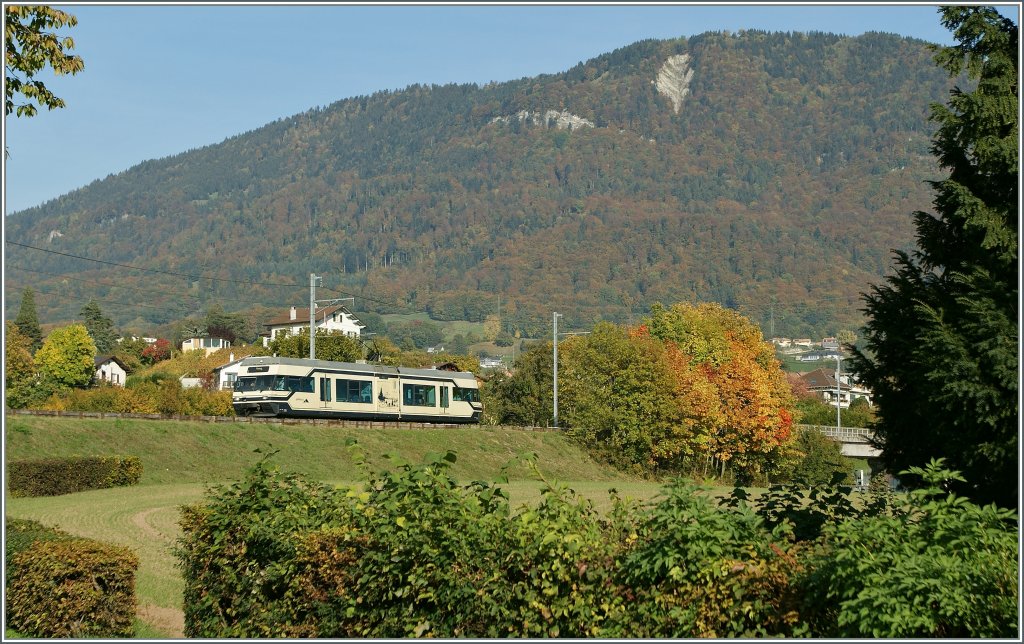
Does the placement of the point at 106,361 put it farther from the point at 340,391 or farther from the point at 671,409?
the point at 671,409

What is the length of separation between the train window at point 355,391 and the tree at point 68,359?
221 ft

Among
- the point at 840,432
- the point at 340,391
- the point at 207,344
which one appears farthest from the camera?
the point at 207,344

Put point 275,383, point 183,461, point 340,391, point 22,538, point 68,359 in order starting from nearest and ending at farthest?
1. point 22,538
2. point 183,461
3. point 275,383
4. point 340,391
5. point 68,359

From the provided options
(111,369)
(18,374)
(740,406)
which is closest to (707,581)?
(740,406)

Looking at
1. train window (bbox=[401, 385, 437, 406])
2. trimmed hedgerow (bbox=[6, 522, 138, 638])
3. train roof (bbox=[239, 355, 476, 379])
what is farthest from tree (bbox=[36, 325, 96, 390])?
trimmed hedgerow (bbox=[6, 522, 138, 638])

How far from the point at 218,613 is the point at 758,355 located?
3045 inches

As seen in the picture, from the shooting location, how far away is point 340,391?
57.6 metres

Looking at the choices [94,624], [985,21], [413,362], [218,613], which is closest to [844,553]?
[218,613]

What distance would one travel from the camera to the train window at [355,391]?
5759 centimetres

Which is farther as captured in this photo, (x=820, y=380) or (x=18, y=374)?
(x=820, y=380)

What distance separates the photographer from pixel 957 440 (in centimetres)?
1234

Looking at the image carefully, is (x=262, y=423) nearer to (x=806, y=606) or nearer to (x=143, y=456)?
(x=143, y=456)

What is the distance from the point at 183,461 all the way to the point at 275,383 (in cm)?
809

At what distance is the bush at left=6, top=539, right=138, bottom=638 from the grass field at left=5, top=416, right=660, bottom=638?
2.45 metres
